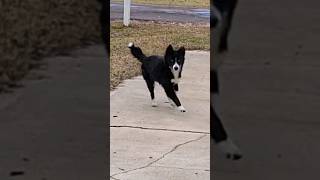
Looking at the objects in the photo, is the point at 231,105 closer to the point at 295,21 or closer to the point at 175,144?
the point at 175,144

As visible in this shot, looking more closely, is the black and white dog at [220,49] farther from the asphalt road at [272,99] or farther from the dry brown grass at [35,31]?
the dry brown grass at [35,31]

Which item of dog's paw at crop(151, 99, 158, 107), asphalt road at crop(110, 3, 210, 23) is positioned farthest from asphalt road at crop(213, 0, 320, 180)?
asphalt road at crop(110, 3, 210, 23)

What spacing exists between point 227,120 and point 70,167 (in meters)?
1.44

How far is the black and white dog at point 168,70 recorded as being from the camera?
534 centimetres

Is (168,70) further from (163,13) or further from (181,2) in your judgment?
(181,2)

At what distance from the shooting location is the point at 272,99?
587 centimetres

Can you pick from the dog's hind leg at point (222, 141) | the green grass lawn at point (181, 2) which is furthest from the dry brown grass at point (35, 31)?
the green grass lawn at point (181, 2)

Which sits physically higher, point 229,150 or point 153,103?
point 229,150

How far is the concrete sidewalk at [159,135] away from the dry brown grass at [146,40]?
0.74 meters

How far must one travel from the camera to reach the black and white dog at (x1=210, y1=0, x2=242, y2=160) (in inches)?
145

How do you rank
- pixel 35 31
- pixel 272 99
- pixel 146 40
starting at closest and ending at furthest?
pixel 272 99 < pixel 35 31 < pixel 146 40

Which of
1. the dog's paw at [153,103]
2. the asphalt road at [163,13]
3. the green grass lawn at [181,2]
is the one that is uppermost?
the dog's paw at [153,103]

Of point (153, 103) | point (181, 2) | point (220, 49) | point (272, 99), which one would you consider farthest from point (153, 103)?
point (181, 2)

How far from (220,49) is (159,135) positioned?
4.05 ft
